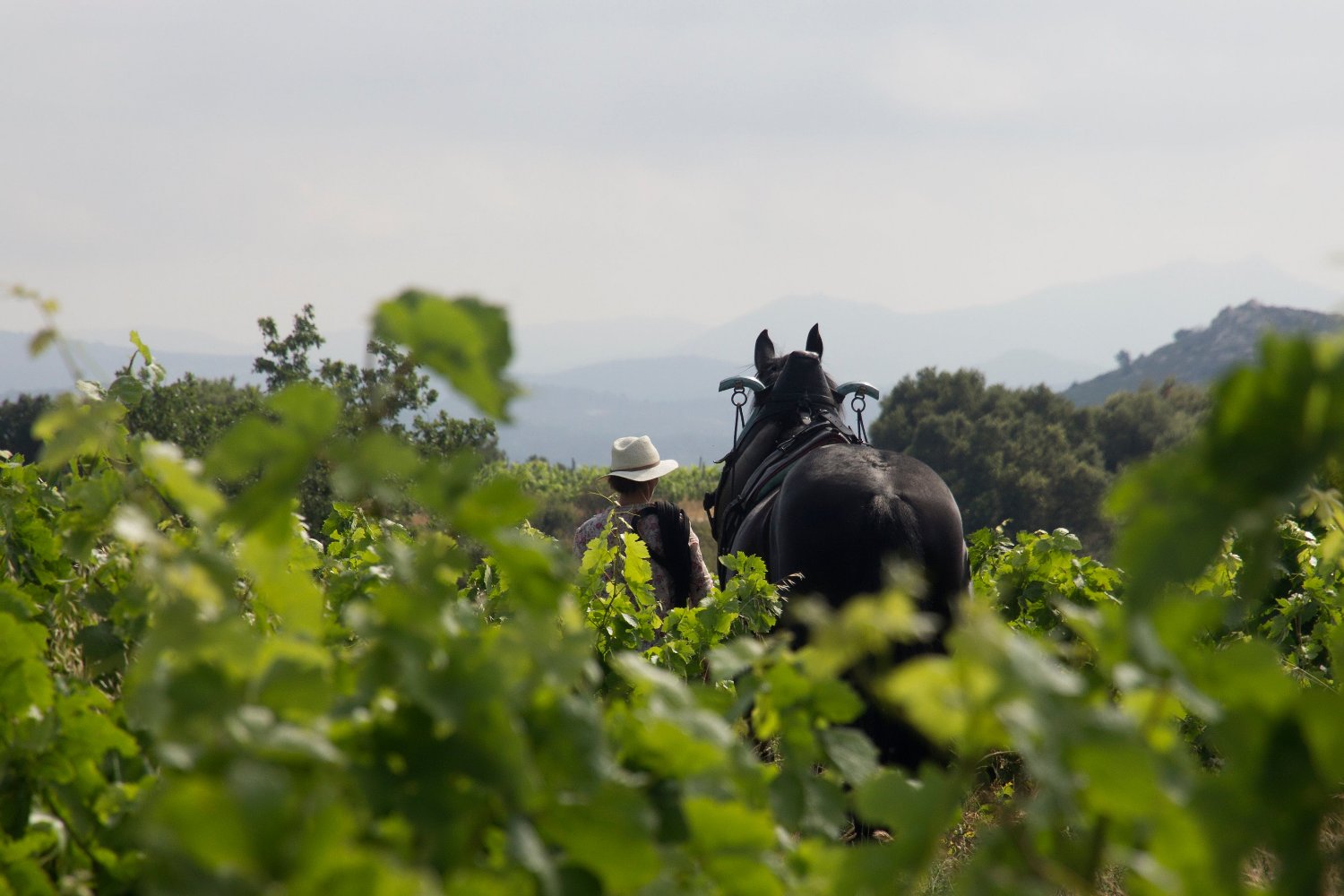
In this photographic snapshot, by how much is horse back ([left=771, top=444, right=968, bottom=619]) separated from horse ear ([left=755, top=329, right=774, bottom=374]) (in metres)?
2.54

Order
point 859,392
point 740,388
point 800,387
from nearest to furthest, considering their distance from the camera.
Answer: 1. point 800,387
2. point 859,392
3. point 740,388

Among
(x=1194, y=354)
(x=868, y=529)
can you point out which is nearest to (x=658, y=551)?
(x=868, y=529)

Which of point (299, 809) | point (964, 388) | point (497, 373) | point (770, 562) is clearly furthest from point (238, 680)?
point (964, 388)

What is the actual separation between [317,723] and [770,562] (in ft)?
14.9

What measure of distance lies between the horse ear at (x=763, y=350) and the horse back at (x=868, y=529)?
8.34ft

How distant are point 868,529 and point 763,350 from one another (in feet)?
10.7

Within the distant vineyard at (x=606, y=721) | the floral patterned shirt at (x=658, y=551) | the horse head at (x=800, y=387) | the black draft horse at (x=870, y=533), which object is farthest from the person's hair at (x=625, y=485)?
the distant vineyard at (x=606, y=721)

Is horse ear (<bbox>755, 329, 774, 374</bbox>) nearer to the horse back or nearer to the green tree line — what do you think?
the horse back

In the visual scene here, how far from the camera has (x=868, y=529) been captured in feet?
15.4

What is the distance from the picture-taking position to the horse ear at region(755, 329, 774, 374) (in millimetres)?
7559

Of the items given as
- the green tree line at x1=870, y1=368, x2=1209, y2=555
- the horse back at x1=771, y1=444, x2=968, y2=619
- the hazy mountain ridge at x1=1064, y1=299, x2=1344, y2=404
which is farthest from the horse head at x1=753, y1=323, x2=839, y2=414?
the hazy mountain ridge at x1=1064, y1=299, x2=1344, y2=404

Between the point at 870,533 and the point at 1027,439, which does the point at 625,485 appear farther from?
the point at 1027,439

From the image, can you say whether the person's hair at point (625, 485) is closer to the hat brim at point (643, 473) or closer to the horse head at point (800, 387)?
the hat brim at point (643, 473)

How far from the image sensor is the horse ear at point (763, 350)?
7559mm
